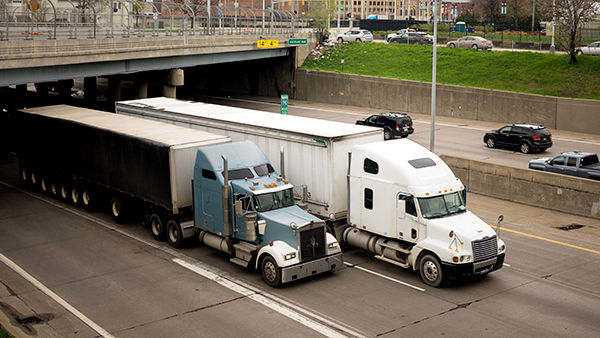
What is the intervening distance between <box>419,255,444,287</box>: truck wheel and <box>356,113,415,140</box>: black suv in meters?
24.1

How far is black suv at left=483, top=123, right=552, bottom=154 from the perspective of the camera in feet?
123

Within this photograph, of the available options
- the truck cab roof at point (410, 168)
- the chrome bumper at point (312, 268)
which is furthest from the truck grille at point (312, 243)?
the truck cab roof at point (410, 168)


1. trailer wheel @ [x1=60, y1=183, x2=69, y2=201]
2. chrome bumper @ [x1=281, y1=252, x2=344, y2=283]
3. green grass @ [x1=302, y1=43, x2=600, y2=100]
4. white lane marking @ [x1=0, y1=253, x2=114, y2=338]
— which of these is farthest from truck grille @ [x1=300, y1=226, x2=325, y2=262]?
green grass @ [x1=302, y1=43, x2=600, y2=100]

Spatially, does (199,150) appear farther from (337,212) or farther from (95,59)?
(95,59)

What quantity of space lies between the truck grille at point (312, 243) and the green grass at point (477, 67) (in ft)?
113

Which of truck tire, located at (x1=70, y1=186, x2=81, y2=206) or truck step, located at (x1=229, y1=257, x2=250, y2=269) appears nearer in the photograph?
truck step, located at (x1=229, y1=257, x2=250, y2=269)

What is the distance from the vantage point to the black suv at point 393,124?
41938mm

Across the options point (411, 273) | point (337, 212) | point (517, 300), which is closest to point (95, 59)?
point (337, 212)

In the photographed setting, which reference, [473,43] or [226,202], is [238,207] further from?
[473,43]

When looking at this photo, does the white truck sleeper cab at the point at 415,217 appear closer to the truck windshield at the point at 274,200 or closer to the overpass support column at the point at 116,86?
the truck windshield at the point at 274,200

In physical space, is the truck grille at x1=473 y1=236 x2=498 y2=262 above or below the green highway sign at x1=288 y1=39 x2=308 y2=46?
below

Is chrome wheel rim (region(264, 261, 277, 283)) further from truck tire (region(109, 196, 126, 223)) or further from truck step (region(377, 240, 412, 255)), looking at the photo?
truck tire (region(109, 196, 126, 223))

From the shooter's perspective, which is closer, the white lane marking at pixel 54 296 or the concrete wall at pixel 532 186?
the white lane marking at pixel 54 296

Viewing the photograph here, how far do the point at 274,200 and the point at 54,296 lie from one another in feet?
20.6
